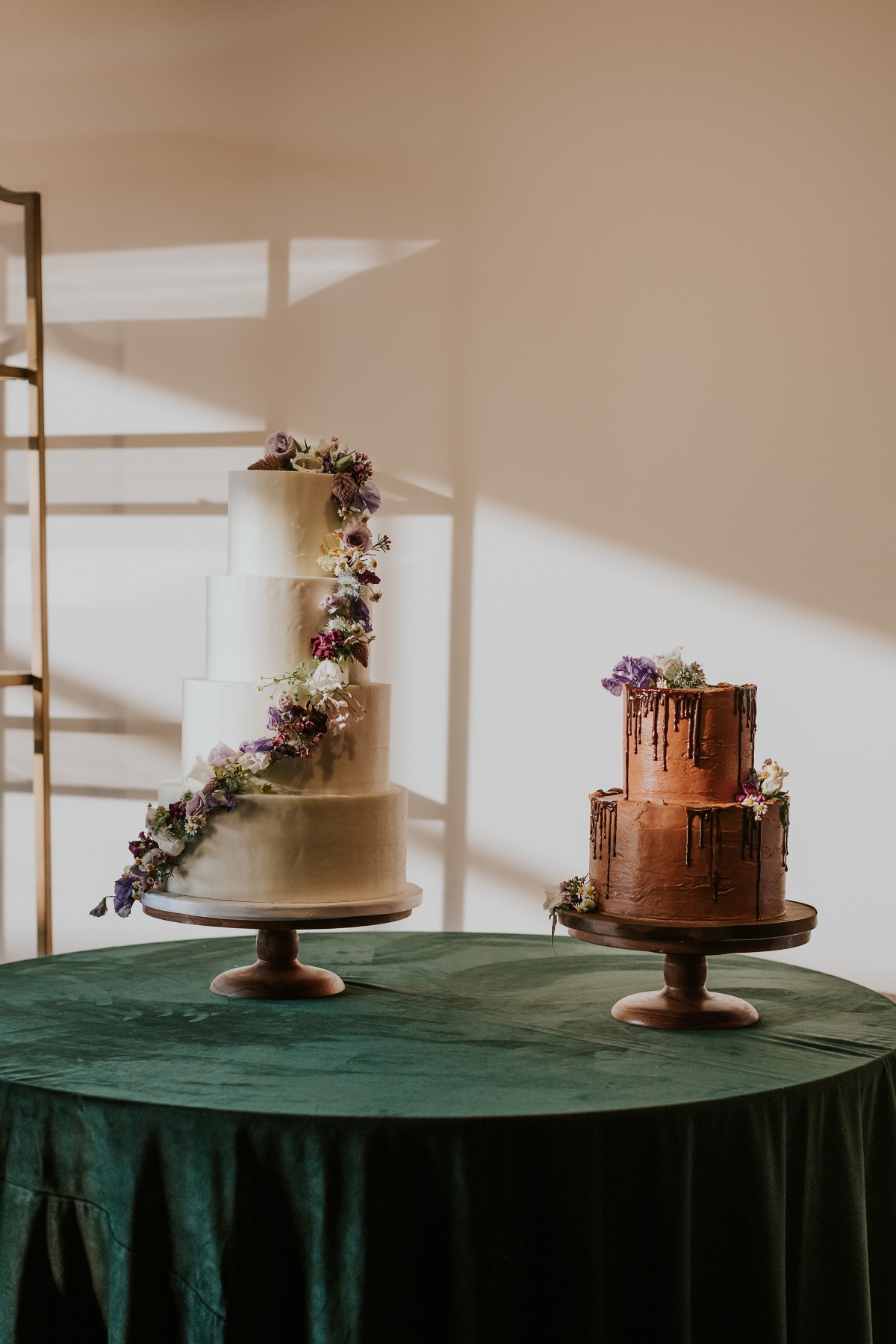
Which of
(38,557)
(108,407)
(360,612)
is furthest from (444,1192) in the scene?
(108,407)

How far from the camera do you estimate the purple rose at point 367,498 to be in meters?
2.78

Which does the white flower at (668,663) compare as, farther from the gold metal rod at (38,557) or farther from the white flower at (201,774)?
the gold metal rod at (38,557)

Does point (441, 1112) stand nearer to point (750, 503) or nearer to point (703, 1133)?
point (703, 1133)

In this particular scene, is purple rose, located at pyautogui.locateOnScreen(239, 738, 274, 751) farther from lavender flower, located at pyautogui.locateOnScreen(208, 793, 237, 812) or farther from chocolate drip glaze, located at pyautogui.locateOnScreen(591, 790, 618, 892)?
chocolate drip glaze, located at pyautogui.locateOnScreen(591, 790, 618, 892)

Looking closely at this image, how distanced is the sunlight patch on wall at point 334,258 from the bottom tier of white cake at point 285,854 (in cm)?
242

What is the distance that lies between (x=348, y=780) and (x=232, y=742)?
0.75 ft

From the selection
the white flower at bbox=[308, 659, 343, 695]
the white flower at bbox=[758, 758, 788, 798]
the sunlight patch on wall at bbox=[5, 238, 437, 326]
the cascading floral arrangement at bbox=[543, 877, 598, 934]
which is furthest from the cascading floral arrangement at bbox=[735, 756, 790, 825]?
the sunlight patch on wall at bbox=[5, 238, 437, 326]

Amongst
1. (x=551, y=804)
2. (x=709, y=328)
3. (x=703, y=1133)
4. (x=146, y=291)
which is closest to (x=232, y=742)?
(x=703, y=1133)

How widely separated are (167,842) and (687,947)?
3.14 feet

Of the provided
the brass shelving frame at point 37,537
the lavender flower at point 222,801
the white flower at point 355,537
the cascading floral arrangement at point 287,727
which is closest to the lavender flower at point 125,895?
the cascading floral arrangement at point 287,727

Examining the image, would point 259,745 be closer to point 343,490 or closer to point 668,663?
point 343,490

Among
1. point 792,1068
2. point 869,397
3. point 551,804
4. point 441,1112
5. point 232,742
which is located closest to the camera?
point 441,1112

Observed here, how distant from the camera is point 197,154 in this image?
15.3 ft

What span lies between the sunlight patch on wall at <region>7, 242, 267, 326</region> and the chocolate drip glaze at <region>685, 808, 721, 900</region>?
9.27 ft
